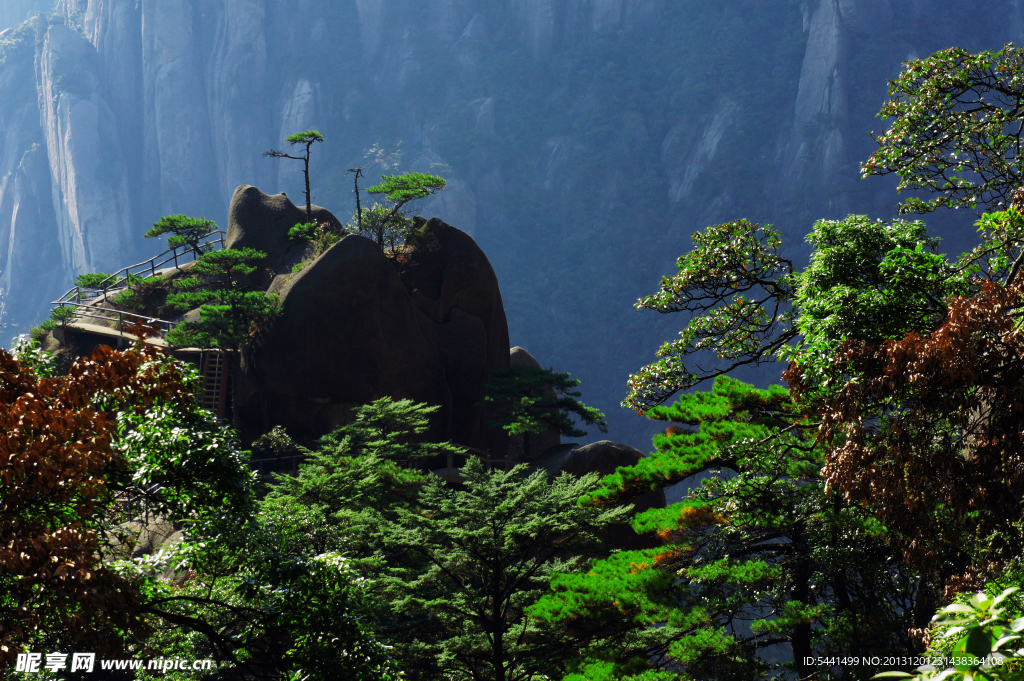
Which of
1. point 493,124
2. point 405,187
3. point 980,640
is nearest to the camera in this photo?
point 980,640

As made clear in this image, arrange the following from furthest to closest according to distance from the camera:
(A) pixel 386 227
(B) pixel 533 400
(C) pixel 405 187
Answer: (A) pixel 386 227
(C) pixel 405 187
(B) pixel 533 400

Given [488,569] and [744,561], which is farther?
[488,569]

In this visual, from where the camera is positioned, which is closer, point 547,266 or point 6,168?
point 547,266

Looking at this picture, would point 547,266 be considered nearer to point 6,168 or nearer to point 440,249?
point 440,249

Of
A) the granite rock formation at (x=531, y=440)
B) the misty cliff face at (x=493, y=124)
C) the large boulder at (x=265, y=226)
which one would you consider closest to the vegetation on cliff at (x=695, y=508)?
the granite rock formation at (x=531, y=440)

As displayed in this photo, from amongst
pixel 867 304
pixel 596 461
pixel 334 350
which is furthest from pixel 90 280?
pixel 867 304

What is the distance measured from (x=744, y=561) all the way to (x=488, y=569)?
446 cm

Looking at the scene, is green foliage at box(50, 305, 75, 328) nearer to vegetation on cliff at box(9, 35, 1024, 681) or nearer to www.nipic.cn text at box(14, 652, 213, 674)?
vegetation on cliff at box(9, 35, 1024, 681)

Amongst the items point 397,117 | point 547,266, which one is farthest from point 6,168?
point 547,266

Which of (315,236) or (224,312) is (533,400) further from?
(315,236)

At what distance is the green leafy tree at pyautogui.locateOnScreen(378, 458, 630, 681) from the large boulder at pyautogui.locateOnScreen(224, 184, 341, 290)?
53.0 feet

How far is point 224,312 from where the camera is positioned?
62.7 ft

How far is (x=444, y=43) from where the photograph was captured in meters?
77.2

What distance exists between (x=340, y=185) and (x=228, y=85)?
18.3 m
